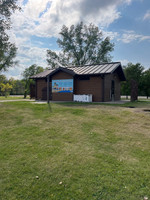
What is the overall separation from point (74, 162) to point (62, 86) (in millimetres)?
15220

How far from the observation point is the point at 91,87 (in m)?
17.1

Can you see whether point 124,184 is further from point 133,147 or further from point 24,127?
point 24,127

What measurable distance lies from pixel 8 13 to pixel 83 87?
10.2m

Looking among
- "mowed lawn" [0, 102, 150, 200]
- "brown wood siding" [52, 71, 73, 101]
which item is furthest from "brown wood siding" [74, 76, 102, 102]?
"mowed lawn" [0, 102, 150, 200]

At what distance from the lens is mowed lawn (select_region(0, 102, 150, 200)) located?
262 centimetres

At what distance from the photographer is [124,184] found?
9.13 feet

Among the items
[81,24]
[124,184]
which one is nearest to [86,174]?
[124,184]

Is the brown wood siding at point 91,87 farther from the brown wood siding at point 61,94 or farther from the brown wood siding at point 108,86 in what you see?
the brown wood siding at point 61,94

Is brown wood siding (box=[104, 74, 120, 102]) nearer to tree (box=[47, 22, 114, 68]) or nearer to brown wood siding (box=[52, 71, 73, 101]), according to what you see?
brown wood siding (box=[52, 71, 73, 101])

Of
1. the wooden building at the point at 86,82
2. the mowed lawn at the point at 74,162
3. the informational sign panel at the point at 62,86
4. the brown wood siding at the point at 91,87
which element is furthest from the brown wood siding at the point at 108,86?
the mowed lawn at the point at 74,162

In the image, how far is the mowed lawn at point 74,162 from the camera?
2615 millimetres

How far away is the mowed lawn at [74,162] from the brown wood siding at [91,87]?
34.0 feet

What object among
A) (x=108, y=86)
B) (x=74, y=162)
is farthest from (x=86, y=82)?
(x=74, y=162)

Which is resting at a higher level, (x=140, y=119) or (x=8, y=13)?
(x=8, y=13)
